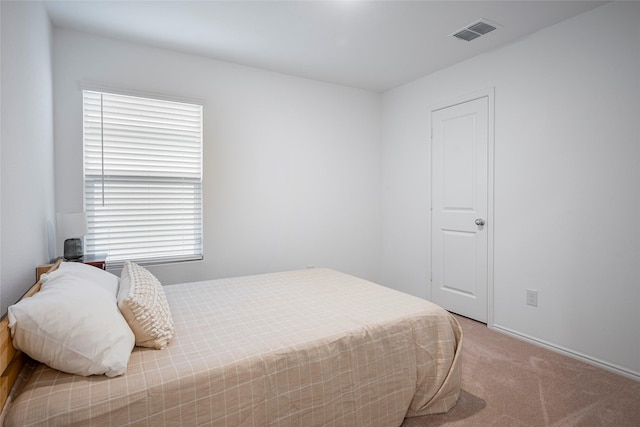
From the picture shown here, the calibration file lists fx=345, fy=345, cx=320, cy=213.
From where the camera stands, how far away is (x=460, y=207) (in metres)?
3.50

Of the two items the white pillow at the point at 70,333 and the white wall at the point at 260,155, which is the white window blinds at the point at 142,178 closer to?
the white wall at the point at 260,155

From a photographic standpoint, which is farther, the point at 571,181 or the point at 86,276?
the point at 571,181

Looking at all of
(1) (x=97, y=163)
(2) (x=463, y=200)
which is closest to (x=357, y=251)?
(2) (x=463, y=200)

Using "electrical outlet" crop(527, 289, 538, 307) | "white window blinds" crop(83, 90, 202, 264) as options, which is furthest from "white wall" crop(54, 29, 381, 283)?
"electrical outlet" crop(527, 289, 538, 307)

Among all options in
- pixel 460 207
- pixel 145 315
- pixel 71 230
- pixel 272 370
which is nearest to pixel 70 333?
pixel 145 315

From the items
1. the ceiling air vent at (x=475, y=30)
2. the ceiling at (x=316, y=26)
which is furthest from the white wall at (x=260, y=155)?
the ceiling air vent at (x=475, y=30)

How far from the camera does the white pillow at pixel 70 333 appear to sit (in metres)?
1.16

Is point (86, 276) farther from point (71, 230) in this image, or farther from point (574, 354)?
point (574, 354)

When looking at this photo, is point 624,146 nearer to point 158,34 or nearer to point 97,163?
point 158,34

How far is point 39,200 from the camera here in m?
2.14

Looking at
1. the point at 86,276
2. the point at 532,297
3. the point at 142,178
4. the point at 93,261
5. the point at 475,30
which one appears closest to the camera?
the point at 86,276

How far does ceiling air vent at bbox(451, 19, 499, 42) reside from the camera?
2660 mm

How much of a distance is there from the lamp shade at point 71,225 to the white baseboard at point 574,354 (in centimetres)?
350

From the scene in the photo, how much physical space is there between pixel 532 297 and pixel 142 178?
3512 millimetres
